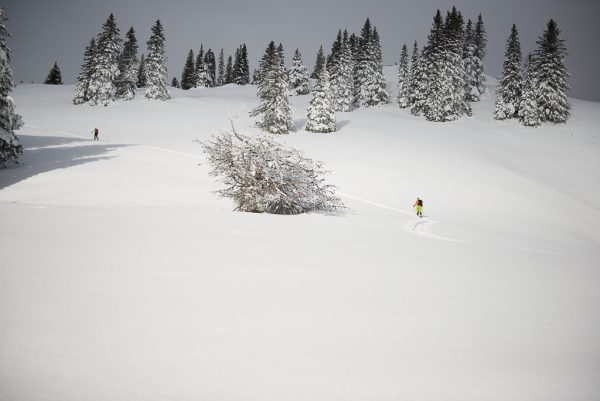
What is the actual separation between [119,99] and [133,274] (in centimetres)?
6396

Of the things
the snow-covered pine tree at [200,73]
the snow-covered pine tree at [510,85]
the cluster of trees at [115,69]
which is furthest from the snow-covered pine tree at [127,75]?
the snow-covered pine tree at [510,85]

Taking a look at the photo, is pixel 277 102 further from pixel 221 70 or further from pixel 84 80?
pixel 221 70

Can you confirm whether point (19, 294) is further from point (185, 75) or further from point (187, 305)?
point (185, 75)

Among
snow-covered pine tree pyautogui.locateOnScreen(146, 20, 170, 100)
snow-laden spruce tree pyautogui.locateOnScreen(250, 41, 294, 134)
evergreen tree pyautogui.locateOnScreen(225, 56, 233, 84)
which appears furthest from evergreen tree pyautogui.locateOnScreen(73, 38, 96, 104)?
evergreen tree pyautogui.locateOnScreen(225, 56, 233, 84)

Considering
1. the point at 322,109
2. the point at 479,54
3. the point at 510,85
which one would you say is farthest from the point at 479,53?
the point at 322,109

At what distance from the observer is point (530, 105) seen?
4747 cm

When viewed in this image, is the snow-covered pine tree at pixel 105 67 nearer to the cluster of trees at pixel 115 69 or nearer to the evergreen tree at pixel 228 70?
the cluster of trees at pixel 115 69

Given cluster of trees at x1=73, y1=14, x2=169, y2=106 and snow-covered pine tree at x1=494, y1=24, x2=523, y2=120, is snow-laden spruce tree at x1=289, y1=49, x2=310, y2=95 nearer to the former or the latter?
cluster of trees at x1=73, y1=14, x2=169, y2=106

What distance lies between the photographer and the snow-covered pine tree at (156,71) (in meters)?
58.2

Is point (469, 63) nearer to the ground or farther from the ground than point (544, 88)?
farther from the ground

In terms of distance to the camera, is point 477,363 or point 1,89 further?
point 1,89

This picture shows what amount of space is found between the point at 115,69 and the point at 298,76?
4147 cm

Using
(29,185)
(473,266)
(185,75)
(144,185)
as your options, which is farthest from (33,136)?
(185,75)

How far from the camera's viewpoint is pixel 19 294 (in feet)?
12.8
